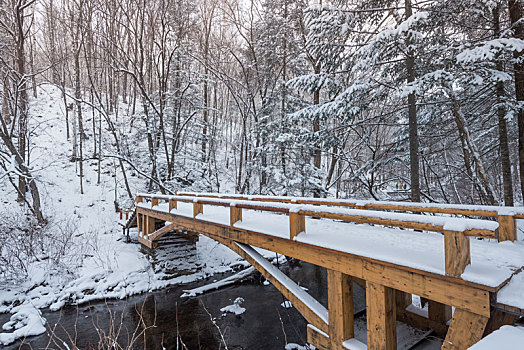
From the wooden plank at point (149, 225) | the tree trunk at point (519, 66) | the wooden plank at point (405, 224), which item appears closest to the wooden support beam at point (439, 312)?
the wooden plank at point (405, 224)

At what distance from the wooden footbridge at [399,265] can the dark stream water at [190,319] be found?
87 centimetres

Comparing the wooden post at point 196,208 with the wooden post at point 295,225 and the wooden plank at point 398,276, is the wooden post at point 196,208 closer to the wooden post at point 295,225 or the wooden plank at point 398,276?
the wooden plank at point 398,276

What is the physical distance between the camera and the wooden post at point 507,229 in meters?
3.83

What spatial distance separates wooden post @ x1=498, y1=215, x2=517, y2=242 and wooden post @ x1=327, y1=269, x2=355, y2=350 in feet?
7.65

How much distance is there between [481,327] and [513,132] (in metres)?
12.5

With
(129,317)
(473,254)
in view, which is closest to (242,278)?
(129,317)

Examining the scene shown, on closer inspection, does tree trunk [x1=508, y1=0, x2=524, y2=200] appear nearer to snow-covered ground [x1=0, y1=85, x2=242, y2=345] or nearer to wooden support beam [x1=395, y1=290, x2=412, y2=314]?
wooden support beam [x1=395, y1=290, x2=412, y2=314]

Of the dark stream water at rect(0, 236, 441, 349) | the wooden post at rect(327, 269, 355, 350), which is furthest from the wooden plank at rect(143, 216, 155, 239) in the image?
the wooden post at rect(327, 269, 355, 350)

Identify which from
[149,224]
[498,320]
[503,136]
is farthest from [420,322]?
[149,224]

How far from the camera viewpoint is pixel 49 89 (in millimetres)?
25844

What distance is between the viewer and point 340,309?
3.66 meters

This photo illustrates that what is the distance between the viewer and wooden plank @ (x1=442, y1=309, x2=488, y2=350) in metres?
2.44

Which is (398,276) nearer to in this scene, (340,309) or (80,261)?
(340,309)

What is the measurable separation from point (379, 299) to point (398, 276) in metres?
0.41
